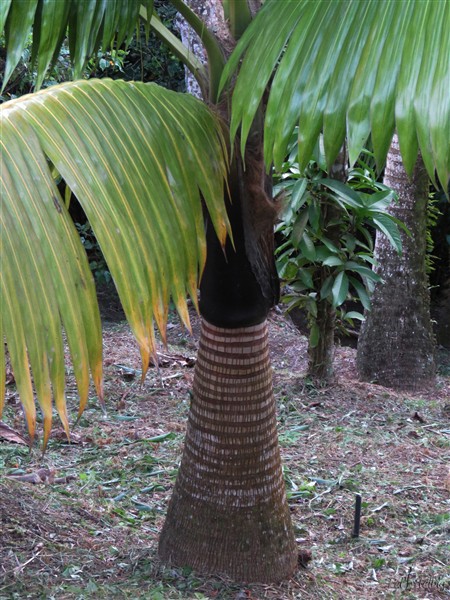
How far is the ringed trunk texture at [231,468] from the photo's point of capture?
2631 millimetres

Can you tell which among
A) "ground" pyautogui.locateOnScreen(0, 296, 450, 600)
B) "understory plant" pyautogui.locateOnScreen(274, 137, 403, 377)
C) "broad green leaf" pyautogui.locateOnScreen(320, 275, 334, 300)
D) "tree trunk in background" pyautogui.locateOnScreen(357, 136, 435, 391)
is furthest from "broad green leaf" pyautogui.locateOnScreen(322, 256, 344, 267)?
"tree trunk in background" pyautogui.locateOnScreen(357, 136, 435, 391)

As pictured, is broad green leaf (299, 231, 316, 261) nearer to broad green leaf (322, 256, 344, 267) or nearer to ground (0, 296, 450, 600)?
broad green leaf (322, 256, 344, 267)

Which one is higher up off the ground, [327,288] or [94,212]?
[94,212]

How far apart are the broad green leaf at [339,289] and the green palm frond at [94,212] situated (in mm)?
2572

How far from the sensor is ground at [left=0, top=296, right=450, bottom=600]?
2721mm

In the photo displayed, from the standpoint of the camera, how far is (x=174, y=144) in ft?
6.57

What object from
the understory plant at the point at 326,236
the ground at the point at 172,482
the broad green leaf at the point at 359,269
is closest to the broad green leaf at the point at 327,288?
the understory plant at the point at 326,236

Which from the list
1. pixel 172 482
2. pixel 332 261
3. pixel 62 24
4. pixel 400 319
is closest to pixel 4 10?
pixel 62 24

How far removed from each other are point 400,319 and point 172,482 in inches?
114

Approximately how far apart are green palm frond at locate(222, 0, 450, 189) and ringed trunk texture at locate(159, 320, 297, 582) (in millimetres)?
923

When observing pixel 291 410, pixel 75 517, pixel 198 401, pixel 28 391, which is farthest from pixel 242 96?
pixel 291 410

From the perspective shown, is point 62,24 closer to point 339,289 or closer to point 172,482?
point 172,482

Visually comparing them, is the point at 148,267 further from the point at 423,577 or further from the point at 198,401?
the point at 423,577

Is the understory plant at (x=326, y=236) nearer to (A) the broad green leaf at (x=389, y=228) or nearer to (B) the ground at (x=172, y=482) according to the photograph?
(A) the broad green leaf at (x=389, y=228)
